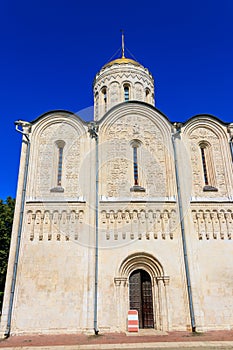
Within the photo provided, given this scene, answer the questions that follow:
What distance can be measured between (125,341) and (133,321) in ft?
4.45

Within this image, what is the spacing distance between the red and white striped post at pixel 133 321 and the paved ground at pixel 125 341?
30cm

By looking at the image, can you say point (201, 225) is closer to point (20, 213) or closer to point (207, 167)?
point (207, 167)

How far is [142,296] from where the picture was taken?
1172 cm

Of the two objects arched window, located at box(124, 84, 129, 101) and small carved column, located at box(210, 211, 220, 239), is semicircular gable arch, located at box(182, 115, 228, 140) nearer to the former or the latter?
small carved column, located at box(210, 211, 220, 239)

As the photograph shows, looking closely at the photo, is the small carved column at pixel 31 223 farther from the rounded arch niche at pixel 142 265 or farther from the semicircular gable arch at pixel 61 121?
the semicircular gable arch at pixel 61 121

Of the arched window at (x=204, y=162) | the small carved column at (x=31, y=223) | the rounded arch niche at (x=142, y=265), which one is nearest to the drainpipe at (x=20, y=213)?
the small carved column at (x=31, y=223)

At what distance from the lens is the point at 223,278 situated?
11.7 m

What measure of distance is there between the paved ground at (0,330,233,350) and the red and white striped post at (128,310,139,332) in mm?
296

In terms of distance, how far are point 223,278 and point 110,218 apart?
18.8 ft

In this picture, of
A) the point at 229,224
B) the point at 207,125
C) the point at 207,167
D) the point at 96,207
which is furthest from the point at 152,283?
the point at 207,125

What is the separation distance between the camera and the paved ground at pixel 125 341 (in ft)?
28.2

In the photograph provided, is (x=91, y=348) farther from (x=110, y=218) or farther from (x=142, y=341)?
(x=110, y=218)

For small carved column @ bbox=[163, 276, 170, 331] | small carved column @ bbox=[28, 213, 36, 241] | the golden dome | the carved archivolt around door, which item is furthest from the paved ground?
the golden dome

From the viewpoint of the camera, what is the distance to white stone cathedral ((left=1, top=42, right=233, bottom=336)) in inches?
433
